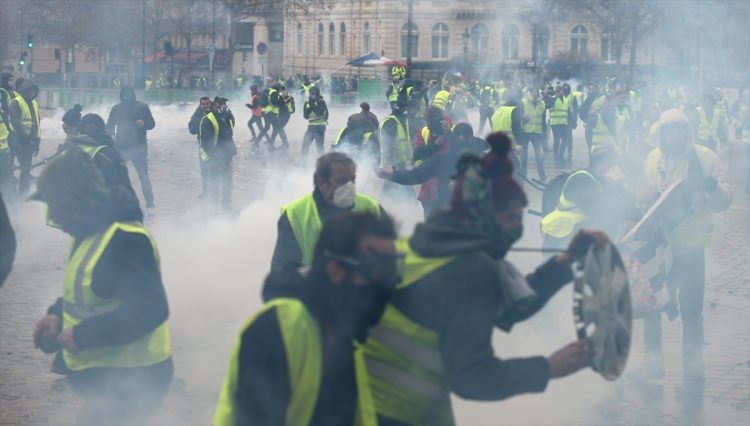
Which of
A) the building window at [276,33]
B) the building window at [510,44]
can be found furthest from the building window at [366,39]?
the building window at [276,33]

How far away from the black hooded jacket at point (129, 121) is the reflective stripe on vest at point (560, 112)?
1066 cm

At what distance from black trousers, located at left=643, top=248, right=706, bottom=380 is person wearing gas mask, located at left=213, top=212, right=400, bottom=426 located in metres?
4.55

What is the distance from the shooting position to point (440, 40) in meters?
57.2

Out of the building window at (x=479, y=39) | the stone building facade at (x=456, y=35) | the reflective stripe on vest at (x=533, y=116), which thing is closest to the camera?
the reflective stripe on vest at (x=533, y=116)

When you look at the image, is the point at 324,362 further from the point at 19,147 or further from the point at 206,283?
the point at 19,147

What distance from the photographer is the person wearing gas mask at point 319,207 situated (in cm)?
532

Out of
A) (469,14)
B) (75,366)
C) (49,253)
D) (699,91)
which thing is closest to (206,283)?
(49,253)

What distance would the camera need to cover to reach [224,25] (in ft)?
212

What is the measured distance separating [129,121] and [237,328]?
726 centimetres

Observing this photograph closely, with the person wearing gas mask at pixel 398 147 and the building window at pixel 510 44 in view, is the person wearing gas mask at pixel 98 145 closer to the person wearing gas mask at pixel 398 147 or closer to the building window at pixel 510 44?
the person wearing gas mask at pixel 398 147

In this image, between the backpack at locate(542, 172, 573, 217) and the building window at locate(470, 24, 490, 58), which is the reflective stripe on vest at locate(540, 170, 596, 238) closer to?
the backpack at locate(542, 172, 573, 217)

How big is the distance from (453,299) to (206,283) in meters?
7.27

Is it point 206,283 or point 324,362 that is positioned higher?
point 324,362

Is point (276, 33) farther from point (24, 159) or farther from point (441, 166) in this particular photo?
point (441, 166)
